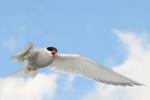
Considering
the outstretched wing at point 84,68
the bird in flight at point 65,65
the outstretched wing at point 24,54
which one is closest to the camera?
the outstretched wing at point 24,54

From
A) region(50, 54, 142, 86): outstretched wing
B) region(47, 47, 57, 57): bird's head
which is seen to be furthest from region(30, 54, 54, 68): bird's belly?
region(50, 54, 142, 86): outstretched wing

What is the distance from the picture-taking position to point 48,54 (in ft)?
56.3

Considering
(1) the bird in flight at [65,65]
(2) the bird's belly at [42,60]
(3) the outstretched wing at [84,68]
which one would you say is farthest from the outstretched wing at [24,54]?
(3) the outstretched wing at [84,68]

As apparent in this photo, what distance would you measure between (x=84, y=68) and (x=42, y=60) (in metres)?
2.03

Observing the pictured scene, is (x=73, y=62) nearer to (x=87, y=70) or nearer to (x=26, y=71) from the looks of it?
(x=87, y=70)

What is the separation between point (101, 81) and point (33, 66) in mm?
2414

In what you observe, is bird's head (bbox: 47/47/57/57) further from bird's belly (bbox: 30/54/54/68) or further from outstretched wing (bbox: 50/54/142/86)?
outstretched wing (bbox: 50/54/142/86)

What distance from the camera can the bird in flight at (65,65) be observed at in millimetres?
17047

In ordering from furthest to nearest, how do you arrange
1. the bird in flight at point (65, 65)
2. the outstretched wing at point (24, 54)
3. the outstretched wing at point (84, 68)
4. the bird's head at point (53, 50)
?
1. the outstretched wing at point (84, 68)
2. the bird's head at point (53, 50)
3. the bird in flight at point (65, 65)
4. the outstretched wing at point (24, 54)

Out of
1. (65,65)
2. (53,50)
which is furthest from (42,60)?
(65,65)

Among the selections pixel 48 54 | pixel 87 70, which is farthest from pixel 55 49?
pixel 87 70

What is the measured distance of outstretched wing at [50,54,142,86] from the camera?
1788 centimetres

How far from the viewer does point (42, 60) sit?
17047 mm

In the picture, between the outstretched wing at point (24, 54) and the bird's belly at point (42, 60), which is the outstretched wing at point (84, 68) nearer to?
the bird's belly at point (42, 60)
